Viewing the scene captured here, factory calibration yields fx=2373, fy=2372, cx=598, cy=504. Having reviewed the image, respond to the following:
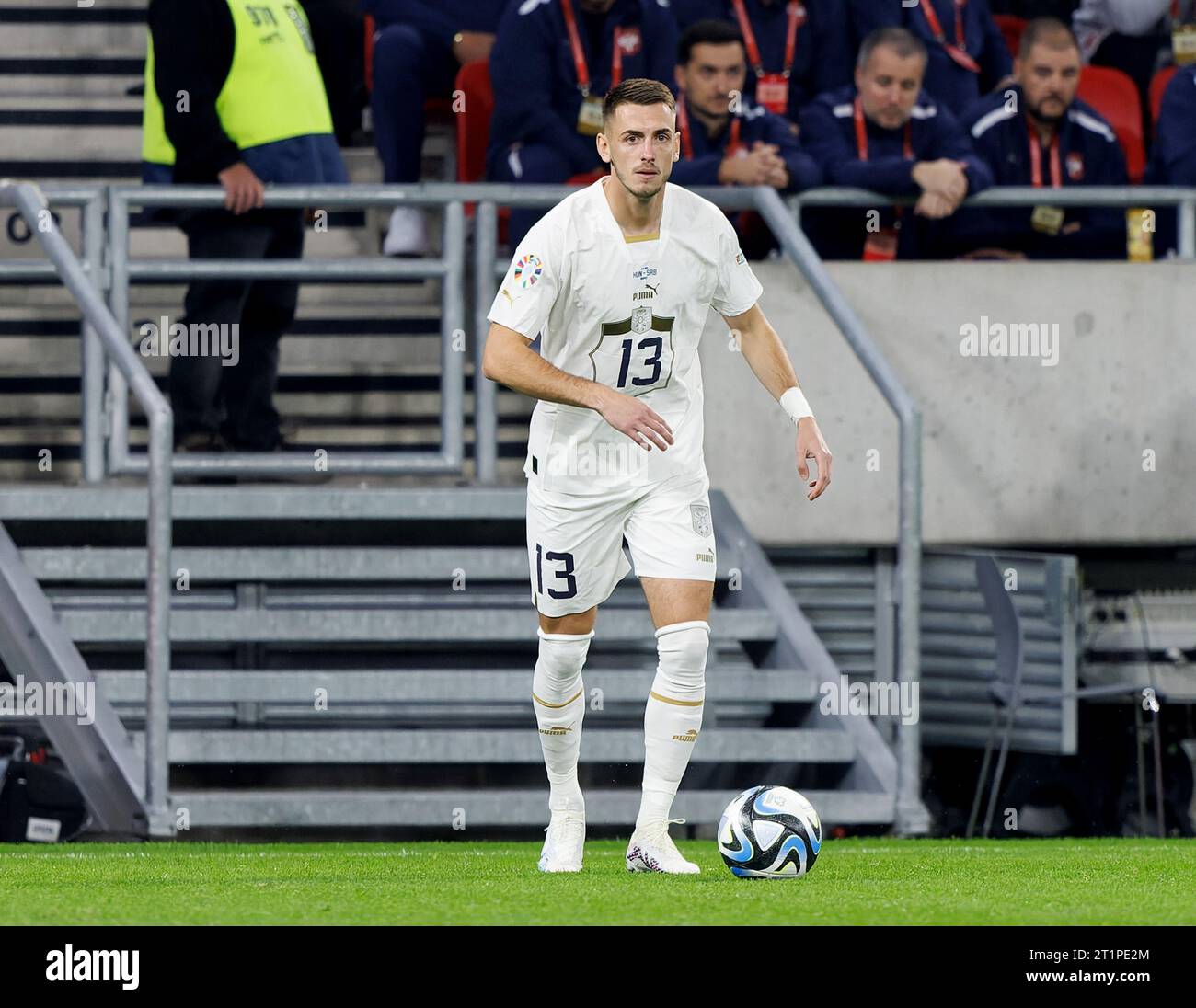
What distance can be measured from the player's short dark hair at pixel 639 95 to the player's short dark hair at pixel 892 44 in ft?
13.8

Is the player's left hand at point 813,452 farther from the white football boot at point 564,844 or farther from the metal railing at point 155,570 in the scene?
the metal railing at point 155,570

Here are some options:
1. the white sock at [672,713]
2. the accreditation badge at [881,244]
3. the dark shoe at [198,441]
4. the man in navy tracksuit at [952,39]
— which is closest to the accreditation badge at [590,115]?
the accreditation badge at [881,244]

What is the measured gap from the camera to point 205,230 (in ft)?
31.6

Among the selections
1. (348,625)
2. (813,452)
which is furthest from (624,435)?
(348,625)

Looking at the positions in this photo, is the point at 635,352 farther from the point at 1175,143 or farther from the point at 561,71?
the point at 1175,143

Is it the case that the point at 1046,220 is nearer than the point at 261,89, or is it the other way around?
the point at 261,89

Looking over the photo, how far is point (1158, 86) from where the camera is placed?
11430mm

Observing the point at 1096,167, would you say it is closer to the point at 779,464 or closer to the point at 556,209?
the point at 779,464

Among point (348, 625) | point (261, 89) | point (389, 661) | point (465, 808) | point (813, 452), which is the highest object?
point (261, 89)

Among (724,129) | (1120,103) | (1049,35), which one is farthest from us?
(1120,103)

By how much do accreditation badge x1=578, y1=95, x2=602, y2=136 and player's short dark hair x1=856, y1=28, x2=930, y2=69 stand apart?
117 cm

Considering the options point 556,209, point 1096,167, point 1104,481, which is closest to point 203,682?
point 556,209

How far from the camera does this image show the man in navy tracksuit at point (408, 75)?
10570mm

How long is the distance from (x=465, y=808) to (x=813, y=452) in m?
2.84
